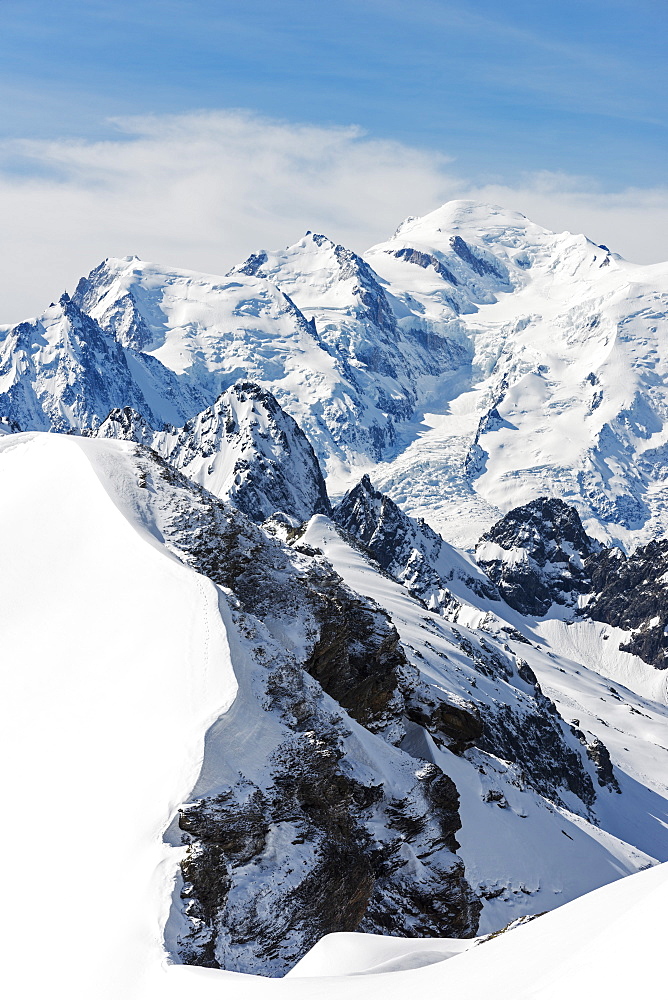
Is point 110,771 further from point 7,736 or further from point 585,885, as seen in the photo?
point 585,885

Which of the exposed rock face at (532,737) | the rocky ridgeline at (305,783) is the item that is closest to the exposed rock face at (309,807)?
the rocky ridgeline at (305,783)

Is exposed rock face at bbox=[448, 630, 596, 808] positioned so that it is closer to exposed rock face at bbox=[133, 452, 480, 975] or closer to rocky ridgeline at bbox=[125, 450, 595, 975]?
rocky ridgeline at bbox=[125, 450, 595, 975]

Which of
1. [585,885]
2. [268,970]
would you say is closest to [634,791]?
[585,885]

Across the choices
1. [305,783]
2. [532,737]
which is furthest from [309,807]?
[532,737]

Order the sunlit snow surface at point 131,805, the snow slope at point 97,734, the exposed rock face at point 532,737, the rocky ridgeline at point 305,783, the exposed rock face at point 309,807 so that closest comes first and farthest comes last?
the sunlit snow surface at point 131,805 < the snow slope at point 97,734 < the exposed rock face at point 309,807 < the rocky ridgeline at point 305,783 < the exposed rock face at point 532,737

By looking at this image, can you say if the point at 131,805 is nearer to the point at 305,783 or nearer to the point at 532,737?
the point at 305,783

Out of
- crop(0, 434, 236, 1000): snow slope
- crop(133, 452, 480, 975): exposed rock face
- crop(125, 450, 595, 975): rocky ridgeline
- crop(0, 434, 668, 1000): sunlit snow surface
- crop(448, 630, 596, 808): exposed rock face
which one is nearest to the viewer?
crop(0, 434, 668, 1000): sunlit snow surface

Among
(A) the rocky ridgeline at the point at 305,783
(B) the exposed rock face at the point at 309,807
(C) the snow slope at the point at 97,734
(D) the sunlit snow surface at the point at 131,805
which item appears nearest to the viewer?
(D) the sunlit snow surface at the point at 131,805

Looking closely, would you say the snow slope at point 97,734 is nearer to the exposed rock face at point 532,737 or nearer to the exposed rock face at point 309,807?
the exposed rock face at point 309,807

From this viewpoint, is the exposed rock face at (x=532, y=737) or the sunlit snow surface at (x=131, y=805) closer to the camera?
the sunlit snow surface at (x=131, y=805)

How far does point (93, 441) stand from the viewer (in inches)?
2386

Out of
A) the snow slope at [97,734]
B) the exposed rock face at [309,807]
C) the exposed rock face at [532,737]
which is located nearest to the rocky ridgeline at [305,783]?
the exposed rock face at [309,807]

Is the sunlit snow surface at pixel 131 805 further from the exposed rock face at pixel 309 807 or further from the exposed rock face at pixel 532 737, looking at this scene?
the exposed rock face at pixel 532 737

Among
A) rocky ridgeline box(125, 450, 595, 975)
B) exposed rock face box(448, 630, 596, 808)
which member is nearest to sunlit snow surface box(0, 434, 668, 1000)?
rocky ridgeline box(125, 450, 595, 975)
